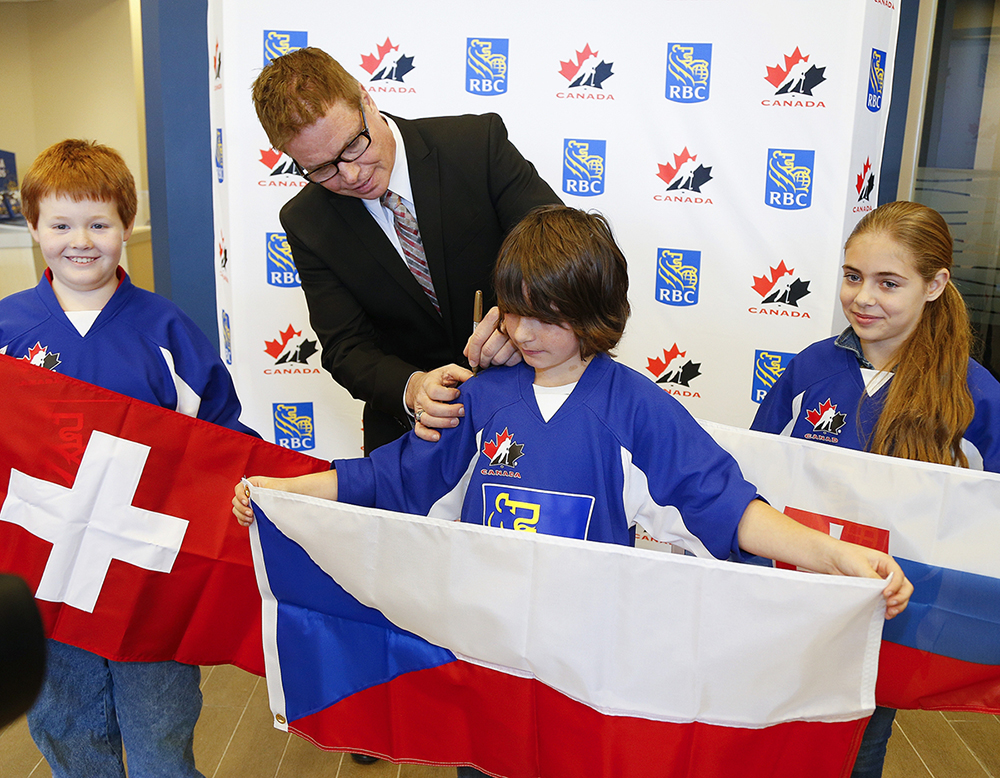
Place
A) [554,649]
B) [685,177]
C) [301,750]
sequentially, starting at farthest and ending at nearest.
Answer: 1. [685,177]
2. [301,750]
3. [554,649]

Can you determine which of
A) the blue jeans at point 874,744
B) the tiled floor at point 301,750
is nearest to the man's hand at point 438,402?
the blue jeans at point 874,744

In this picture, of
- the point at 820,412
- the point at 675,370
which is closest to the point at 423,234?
the point at 820,412

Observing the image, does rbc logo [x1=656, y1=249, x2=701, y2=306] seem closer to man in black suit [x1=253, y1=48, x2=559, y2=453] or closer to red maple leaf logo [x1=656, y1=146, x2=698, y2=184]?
red maple leaf logo [x1=656, y1=146, x2=698, y2=184]

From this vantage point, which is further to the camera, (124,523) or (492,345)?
(124,523)

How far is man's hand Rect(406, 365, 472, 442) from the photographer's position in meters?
1.30

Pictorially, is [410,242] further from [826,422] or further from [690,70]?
[690,70]

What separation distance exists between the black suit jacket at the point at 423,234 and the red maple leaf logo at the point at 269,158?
1220mm

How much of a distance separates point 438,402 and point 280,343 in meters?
1.89

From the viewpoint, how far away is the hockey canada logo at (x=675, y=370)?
3057 mm

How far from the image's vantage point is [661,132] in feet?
9.52

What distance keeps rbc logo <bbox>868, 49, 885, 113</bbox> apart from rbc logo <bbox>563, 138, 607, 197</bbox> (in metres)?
0.94

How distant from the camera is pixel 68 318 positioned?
1.42 m

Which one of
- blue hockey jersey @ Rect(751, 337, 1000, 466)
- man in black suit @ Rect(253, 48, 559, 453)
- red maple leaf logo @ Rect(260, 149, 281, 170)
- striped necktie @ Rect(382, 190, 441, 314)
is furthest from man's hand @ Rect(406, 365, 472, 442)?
red maple leaf logo @ Rect(260, 149, 281, 170)

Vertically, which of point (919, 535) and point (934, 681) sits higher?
point (919, 535)
